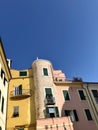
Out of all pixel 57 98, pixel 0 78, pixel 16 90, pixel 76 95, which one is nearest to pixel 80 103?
pixel 76 95

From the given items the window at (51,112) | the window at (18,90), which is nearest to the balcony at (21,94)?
the window at (18,90)

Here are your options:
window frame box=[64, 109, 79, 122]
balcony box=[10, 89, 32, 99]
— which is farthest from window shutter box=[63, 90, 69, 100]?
balcony box=[10, 89, 32, 99]

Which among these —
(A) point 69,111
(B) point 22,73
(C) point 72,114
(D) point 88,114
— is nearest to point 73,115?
(C) point 72,114

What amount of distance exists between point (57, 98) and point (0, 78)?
9.80 metres

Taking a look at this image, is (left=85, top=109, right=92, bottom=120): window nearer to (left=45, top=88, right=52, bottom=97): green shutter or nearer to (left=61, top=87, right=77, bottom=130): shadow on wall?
(left=61, top=87, right=77, bottom=130): shadow on wall

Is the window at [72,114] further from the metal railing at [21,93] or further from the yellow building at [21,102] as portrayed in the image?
the metal railing at [21,93]

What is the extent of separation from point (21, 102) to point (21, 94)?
129cm

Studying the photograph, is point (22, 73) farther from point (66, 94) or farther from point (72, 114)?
point (72, 114)

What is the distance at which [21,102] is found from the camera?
27000mm

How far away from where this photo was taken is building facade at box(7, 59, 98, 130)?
24.3 m

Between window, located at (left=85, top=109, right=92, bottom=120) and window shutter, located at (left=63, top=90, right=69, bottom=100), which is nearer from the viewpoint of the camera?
window, located at (left=85, top=109, right=92, bottom=120)

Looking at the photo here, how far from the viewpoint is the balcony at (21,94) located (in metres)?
27.3

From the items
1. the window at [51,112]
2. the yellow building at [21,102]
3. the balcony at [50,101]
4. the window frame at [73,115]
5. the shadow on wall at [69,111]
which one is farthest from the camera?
the balcony at [50,101]

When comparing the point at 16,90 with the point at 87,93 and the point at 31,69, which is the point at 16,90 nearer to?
the point at 31,69
